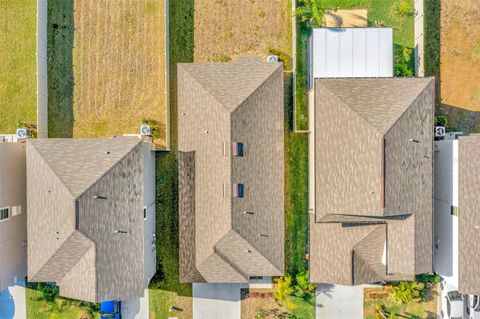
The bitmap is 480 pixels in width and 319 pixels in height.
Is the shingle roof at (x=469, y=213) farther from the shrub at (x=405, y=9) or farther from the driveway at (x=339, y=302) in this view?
the shrub at (x=405, y=9)

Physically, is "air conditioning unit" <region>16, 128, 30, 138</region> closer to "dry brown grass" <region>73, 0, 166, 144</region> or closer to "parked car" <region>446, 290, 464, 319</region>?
"dry brown grass" <region>73, 0, 166, 144</region>

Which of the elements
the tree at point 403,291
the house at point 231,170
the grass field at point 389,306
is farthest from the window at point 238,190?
the tree at point 403,291

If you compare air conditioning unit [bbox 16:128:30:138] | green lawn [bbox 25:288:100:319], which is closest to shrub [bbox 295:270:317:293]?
green lawn [bbox 25:288:100:319]

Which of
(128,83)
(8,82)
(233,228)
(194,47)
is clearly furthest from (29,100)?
(233,228)

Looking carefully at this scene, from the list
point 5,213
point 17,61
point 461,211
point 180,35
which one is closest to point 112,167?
point 5,213

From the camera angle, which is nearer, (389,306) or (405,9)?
(405,9)

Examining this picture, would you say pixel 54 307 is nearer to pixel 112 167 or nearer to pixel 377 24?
pixel 112 167
